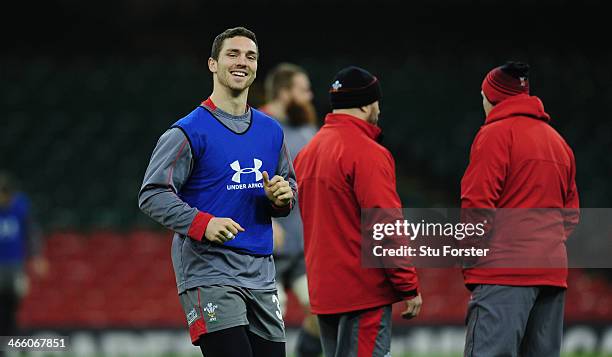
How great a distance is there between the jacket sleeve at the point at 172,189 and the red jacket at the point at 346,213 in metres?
0.93

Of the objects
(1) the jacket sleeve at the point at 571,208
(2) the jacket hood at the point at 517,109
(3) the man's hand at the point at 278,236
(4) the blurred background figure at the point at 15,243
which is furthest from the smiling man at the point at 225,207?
(4) the blurred background figure at the point at 15,243

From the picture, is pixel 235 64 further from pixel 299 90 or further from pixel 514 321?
pixel 299 90

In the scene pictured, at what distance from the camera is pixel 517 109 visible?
5000 mm

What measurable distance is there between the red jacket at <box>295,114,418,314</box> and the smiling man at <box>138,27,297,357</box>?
0.49 m

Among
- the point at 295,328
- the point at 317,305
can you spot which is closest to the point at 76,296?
the point at 295,328

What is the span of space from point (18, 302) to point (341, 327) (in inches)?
248

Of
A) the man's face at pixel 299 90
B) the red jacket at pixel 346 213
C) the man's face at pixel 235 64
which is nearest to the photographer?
the man's face at pixel 235 64

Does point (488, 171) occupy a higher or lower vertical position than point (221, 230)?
higher

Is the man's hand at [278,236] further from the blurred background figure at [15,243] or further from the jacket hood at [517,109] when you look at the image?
the blurred background figure at [15,243]

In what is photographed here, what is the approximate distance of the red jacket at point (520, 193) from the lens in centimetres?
482

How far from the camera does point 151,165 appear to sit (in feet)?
14.5

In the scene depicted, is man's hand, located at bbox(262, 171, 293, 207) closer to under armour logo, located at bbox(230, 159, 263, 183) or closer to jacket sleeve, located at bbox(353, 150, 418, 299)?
under armour logo, located at bbox(230, 159, 263, 183)

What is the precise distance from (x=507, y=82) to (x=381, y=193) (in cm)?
88

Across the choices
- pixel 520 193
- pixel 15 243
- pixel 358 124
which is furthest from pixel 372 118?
pixel 15 243
